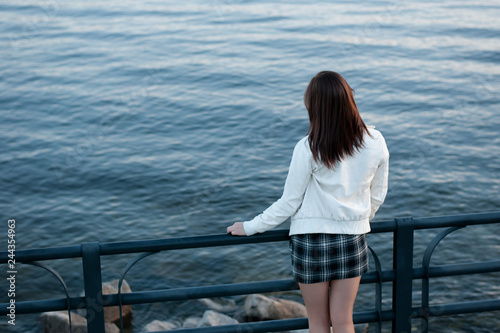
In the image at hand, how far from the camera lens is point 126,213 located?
42.4 ft

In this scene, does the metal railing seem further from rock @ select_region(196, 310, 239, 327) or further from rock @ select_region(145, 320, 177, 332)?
rock @ select_region(145, 320, 177, 332)

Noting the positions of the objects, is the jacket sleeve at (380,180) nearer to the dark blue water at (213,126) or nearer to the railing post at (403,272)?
the railing post at (403,272)

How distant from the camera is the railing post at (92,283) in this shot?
9.87 ft

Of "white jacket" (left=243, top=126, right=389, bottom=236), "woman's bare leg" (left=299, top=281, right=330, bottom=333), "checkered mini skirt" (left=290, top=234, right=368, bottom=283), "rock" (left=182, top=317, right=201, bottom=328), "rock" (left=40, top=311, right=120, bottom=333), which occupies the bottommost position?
"rock" (left=182, top=317, right=201, bottom=328)

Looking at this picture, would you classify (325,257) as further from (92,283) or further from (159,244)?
(92,283)

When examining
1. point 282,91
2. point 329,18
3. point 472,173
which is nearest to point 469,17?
point 329,18

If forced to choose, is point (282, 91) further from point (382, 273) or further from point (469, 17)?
point (382, 273)

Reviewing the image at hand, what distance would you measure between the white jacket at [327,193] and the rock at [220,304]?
629cm

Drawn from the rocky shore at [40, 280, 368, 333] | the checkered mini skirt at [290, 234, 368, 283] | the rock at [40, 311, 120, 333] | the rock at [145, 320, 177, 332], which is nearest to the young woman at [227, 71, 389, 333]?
the checkered mini skirt at [290, 234, 368, 283]

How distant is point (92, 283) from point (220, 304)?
6388mm

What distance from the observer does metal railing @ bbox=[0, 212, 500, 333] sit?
118 inches

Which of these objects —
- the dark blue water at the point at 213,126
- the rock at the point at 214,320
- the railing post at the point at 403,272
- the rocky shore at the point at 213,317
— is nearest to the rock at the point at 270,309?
the rocky shore at the point at 213,317

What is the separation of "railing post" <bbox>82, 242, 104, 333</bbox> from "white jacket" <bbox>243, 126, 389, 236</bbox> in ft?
2.45

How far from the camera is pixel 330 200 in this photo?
295 centimetres
